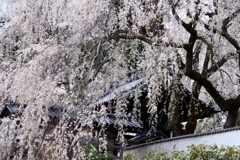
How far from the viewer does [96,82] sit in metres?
4.55

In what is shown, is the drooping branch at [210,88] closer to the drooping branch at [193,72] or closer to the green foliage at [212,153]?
the drooping branch at [193,72]

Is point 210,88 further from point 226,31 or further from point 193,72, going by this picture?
point 226,31

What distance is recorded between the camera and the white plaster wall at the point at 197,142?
4.04 meters

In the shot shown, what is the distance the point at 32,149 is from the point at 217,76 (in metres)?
5.60

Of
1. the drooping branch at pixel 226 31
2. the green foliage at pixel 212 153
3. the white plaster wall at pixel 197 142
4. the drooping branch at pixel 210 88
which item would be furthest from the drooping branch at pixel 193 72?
the green foliage at pixel 212 153

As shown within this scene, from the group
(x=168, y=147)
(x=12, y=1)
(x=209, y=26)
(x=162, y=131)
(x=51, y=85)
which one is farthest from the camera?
(x=162, y=131)

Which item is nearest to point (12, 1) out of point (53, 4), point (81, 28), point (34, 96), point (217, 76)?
point (53, 4)

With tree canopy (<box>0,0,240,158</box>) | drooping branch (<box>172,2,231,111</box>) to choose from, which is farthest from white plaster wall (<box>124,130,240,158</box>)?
drooping branch (<box>172,2,231,111</box>)

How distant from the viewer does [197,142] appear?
4590 millimetres

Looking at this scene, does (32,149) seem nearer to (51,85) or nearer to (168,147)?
(51,85)

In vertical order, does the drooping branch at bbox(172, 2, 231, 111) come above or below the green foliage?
above

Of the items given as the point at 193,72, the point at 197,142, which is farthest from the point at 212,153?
the point at 193,72

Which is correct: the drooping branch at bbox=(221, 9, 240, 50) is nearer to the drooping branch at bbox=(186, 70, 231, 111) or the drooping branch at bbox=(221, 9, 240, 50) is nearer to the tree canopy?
the tree canopy

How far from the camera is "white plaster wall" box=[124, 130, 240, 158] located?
404cm
